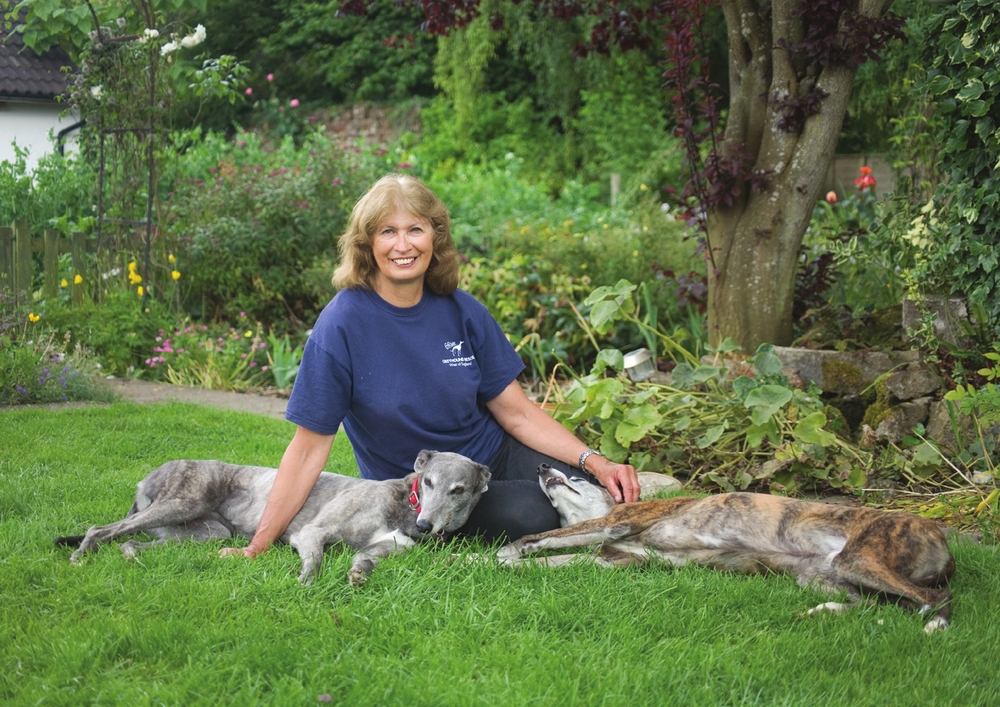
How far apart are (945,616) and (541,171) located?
15880mm

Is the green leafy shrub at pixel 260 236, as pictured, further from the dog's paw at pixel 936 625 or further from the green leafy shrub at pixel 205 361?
the dog's paw at pixel 936 625

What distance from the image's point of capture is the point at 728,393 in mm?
5809

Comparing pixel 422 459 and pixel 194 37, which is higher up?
pixel 194 37

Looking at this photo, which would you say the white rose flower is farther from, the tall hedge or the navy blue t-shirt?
the tall hedge

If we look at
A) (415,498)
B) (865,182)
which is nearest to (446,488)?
(415,498)

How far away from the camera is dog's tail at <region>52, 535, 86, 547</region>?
3.99 m

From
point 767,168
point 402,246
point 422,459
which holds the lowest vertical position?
point 422,459

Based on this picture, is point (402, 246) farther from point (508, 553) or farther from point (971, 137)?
point (971, 137)

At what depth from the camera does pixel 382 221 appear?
4.17 m

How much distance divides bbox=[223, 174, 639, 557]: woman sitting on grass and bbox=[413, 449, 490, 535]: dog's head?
181 millimetres

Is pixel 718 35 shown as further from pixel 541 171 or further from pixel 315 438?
pixel 315 438

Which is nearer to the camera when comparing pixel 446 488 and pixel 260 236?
pixel 446 488

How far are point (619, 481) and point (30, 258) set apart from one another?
7.54m

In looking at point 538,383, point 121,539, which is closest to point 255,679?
point 121,539
